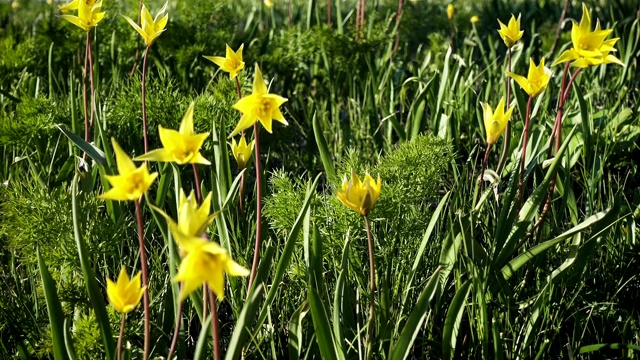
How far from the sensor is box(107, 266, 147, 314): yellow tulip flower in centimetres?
121

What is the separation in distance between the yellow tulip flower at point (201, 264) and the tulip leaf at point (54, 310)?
44 cm

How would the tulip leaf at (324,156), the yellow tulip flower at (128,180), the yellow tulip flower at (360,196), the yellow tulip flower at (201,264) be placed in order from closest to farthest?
the yellow tulip flower at (201,264)
the yellow tulip flower at (128,180)
the yellow tulip flower at (360,196)
the tulip leaf at (324,156)

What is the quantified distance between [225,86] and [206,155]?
470 mm

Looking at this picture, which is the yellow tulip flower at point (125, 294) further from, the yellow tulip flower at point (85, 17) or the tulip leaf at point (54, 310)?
the yellow tulip flower at point (85, 17)

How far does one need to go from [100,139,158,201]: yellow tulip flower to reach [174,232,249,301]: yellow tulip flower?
0.59 feet

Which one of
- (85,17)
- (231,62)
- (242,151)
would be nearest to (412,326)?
(242,151)

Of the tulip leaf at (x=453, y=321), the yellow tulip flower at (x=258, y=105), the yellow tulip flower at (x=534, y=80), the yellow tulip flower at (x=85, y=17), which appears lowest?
the tulip leaf at (x=453, y=321)

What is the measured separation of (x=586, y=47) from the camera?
1.76 metres

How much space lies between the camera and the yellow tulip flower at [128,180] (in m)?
1.18

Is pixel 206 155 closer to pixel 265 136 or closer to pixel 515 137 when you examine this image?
pixel 265 136

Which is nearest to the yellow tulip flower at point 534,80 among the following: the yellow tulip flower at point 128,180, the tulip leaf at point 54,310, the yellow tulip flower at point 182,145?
the yellow tulip flower at point 182,145

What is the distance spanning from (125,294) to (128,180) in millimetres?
192

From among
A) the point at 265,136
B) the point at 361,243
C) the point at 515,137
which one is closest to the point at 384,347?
the point at 361,243

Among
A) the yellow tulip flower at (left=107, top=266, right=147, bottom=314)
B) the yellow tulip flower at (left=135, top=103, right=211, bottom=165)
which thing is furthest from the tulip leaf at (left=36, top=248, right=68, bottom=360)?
the yellow tulip flower at (left=135, top=103, right=211, bottom=165)
